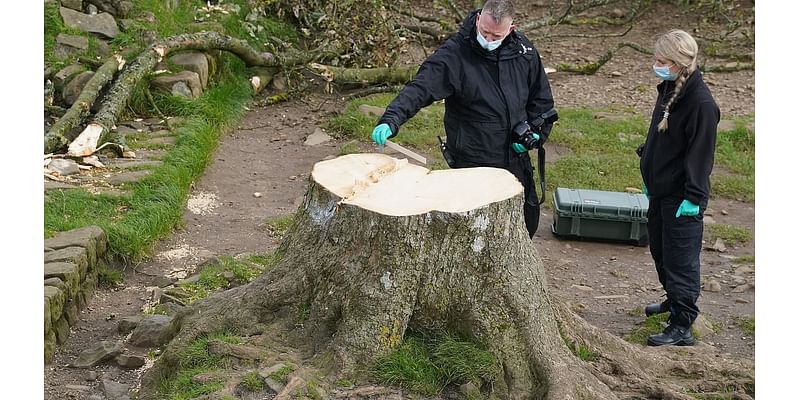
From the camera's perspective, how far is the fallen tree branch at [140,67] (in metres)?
7.76

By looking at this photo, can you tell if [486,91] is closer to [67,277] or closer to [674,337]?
[674,337]

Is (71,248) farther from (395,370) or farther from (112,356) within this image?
(395,370)

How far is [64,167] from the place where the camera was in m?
7.28

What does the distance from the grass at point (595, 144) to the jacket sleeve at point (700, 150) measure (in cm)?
305

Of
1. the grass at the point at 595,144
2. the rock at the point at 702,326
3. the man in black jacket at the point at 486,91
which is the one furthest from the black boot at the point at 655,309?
the grass at the point at 595,144

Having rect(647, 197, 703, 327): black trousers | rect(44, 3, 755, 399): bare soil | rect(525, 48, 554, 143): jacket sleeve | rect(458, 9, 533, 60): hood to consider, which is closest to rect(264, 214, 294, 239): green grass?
rect(44, 3, 755, 399): bare soil

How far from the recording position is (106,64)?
8.84m

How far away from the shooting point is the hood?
17.0ft

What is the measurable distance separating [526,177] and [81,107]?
13.9ft

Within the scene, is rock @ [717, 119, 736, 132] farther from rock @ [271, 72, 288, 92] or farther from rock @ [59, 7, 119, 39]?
rock @ [59, 7, 119, 39]

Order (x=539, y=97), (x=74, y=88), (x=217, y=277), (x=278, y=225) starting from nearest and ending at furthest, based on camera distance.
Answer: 1. (x=539, y=97)
2. (x=217, y=277)
3. (x=278, y=225)
4. (x=74, y=88)

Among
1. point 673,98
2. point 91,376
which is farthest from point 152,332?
point 673,98

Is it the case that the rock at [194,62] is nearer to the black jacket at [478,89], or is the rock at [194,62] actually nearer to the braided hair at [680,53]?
the black jacket at [478,89]

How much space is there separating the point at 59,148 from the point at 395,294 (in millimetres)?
4565
